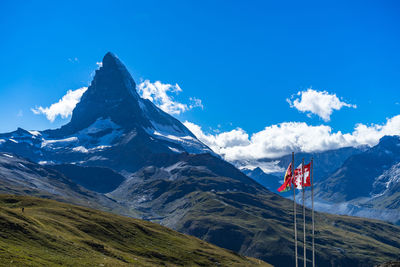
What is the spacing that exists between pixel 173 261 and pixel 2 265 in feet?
262

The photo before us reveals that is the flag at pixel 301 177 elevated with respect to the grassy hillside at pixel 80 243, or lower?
elevated

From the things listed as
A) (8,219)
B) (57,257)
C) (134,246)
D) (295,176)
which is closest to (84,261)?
(57,257)

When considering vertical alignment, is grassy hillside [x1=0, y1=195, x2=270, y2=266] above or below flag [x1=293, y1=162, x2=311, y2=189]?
below

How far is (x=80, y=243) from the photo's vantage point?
95.9 metres

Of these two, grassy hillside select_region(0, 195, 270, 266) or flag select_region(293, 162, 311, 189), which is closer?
flag select_region(293, 162, 311, 189)

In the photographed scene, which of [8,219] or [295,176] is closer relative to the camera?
[295,176]

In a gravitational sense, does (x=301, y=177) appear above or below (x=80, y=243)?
above

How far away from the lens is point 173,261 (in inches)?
5108

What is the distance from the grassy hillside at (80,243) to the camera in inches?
2884

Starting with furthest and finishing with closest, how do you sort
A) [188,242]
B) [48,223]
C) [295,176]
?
1. [188,242]
2. [48,223]
3. [295,176]

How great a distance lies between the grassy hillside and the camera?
240 ft

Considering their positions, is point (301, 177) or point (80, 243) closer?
point (301, 177)

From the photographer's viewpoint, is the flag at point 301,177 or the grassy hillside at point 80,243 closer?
the flag at point 301,177

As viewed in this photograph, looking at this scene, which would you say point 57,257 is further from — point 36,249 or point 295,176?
point 295,176
